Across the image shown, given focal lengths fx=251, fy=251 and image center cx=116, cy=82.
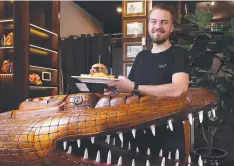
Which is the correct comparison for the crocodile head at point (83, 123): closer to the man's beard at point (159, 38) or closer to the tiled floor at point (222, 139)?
the man's beard at point (159, 38)

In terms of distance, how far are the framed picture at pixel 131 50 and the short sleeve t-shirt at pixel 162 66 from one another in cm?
303

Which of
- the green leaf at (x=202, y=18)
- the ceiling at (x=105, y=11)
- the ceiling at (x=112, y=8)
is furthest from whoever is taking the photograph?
the ceiling at (x=105, y=11)

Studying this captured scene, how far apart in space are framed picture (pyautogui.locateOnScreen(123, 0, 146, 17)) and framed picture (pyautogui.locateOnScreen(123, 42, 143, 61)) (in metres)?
0.53

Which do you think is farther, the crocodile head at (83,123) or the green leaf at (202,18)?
the green leaf at (202,18)

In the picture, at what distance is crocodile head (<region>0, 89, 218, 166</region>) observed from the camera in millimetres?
522

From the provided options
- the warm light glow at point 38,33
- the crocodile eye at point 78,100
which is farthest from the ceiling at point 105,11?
the crocodile eye at point 78,100

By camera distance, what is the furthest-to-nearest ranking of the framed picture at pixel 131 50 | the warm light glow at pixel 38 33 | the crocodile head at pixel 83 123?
the framed picture at pixel 131 50
the warm light glow at pixel 38 33
the crocodile head at pixel 83 123

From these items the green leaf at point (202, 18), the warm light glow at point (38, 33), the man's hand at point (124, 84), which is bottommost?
the man's hand at point (124, 84)

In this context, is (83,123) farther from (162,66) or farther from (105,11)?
(105,11)

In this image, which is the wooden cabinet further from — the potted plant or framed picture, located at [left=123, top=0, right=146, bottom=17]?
the potted plant

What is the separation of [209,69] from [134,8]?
253 centimetres

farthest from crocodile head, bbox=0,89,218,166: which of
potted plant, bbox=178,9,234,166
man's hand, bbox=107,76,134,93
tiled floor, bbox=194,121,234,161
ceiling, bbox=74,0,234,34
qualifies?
ceiling, bbox=74,0,234,34

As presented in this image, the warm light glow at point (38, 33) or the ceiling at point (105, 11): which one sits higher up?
the ceiling at point (105, 11)

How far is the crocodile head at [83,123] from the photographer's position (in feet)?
1.71
